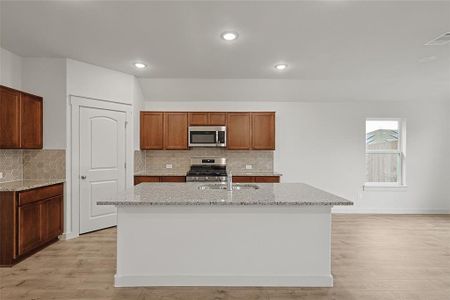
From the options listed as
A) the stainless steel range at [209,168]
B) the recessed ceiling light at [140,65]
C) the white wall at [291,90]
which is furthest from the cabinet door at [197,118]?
the recessed ceiling light at [140,65]

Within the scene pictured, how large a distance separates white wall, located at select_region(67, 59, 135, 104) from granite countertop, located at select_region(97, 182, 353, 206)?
216cm

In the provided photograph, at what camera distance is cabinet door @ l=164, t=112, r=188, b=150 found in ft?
17.6

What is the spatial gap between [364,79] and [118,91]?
445 cm

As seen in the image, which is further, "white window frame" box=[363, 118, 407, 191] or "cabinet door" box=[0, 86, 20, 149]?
"white window frame" box=[363, 118, 407, 191]

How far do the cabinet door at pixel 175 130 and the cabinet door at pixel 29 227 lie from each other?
2480 mm

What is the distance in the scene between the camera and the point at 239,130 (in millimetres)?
5391

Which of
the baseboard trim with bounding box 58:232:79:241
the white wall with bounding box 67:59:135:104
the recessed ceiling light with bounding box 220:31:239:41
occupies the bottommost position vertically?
the baseboard trim with bounding box 58:232:79:241

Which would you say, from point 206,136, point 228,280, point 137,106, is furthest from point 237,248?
point 137,106

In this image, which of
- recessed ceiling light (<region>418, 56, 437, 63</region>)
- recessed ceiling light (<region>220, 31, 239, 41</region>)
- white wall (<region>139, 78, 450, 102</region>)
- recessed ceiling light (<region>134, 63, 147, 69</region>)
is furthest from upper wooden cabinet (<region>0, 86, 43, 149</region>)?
recessed ceiling light (<region>418, 56, 437, 63</region>)

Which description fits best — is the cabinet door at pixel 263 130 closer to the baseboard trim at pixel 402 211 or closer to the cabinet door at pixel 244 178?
the cabinet door at pixel 244 178

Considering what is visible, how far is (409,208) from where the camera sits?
18.8ft

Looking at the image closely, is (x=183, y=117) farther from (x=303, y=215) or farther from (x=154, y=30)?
(x=303, y=215)

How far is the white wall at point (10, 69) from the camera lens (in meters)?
3.64

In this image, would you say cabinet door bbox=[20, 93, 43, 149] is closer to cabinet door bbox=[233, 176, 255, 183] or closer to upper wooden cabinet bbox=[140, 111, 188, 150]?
upper wooden cabinet bbox=[140, 111, 188, 150]
